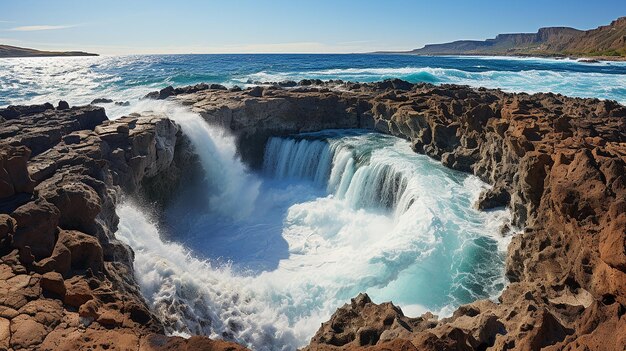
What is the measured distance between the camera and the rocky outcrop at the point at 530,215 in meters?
5.33

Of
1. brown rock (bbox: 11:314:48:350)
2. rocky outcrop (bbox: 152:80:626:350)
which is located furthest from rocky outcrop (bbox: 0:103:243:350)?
rocky outcrop (bbox: 152:80:626:350)

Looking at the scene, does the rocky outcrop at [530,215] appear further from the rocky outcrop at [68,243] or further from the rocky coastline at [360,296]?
the rocky outcrop at [68,243]

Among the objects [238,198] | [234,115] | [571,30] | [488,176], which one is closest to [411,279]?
[488,176]

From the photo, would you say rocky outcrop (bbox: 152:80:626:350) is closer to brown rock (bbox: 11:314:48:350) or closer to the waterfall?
the waterfall

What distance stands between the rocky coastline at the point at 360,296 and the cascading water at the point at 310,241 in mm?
1131

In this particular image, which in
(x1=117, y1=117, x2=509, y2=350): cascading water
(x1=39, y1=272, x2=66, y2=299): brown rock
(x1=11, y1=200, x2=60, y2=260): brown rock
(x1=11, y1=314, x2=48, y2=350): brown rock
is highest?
(x1=11, y1=200, x2=60, y2=260): brown rock

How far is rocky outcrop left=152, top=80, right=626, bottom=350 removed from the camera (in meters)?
5.33

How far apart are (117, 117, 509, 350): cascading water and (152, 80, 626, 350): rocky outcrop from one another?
3.87 feet

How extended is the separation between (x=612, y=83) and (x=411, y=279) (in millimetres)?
45749

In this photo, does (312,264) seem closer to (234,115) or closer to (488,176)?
(488,176)

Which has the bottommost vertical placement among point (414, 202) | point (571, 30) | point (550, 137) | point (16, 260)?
point (414, 202)

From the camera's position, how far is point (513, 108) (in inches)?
645

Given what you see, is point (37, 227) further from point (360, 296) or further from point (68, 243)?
point (360, 296)

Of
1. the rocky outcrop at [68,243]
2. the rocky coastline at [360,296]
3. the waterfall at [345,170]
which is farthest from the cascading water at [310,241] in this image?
the rocky outcrop at [68,243]
